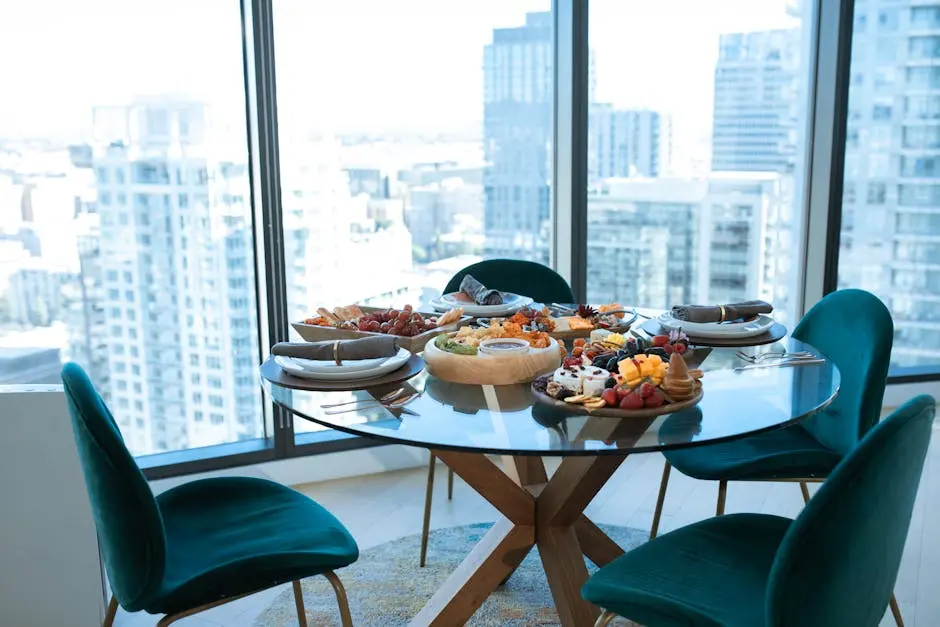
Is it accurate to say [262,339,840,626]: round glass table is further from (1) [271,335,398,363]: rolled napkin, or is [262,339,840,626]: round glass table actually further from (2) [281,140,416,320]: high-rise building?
(2) [281,140,416,320]: high-rise building

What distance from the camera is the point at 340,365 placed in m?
2.18

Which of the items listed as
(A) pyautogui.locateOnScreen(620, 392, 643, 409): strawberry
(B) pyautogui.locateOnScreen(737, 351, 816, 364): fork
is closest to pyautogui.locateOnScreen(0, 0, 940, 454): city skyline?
(B) pyautogui.locateOnScreen(737, 351, 816, 364): fork

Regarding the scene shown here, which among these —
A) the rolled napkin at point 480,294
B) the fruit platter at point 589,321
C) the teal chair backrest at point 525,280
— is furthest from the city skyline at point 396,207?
the fruit platter at point 589,321

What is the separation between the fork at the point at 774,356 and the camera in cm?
235

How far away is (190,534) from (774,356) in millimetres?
1456

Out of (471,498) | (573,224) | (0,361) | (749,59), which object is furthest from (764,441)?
(0,361)

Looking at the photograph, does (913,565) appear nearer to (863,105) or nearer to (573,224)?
(573,224)

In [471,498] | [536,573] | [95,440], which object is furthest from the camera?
[471,498]

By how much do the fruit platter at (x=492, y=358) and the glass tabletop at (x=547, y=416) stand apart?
3 cm

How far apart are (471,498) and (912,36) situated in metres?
2.88

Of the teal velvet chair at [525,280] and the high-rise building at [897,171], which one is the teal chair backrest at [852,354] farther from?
the high-rise building at [897,171]

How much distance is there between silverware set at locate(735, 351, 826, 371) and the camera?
2.30 meters

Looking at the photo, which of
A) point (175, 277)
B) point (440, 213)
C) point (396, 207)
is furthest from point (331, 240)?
point (175, 277)

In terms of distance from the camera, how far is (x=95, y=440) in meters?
1.75
